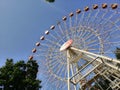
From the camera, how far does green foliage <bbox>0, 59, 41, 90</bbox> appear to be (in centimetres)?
4375

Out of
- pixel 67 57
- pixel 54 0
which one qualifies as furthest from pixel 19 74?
pixel 54 0

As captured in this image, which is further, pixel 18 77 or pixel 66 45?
pixel 18 77

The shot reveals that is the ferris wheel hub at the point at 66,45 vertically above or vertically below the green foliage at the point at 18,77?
below

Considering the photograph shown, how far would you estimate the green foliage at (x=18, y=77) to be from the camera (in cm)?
4375

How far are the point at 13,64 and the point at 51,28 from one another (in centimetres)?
1025

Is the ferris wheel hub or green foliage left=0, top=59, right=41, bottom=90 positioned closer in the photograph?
the ferris wheel hub

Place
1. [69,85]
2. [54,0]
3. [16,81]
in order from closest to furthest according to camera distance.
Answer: [54,0] → [69,85] → [16,81]

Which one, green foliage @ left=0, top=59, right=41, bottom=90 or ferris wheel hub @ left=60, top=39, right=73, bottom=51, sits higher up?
green foliage @ left=0, top=59, right=41, bottom=90

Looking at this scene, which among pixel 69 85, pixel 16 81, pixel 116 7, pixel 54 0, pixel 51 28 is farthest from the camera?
pixel 16 81

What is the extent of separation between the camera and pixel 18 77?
145 ft

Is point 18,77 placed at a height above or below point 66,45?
above

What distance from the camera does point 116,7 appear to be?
103 feet

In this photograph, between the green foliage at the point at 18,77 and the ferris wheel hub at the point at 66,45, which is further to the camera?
the green foliage at the point at 18,77

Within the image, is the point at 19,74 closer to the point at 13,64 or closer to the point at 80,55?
the point at 13,64
